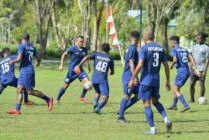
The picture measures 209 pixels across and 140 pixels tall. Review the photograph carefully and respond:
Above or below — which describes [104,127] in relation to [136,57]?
below

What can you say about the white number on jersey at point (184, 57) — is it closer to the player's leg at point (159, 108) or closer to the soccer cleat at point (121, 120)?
the soccer cleat at point (121, 120)

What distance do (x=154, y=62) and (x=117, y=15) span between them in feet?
183

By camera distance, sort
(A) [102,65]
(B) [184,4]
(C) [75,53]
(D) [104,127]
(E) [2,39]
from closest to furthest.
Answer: (D) [104,127] < (A) [102,65] < (C) [75,53] < (B) [184,4] < (E) [2,39]

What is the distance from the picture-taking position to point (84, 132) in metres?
12.4

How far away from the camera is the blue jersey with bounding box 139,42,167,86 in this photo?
1203cm

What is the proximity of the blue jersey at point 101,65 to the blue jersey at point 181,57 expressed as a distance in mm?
1882

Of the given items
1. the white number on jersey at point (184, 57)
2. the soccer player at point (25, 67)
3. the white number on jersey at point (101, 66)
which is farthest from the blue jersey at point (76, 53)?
the white number on jersey at point (184, 57)

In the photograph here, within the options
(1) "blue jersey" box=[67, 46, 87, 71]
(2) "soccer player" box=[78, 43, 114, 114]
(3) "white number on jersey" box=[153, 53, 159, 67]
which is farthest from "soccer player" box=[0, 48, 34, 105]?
(3) "white number on jersey" box=[153, 53, 159, 67]

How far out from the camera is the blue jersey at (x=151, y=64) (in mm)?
12031

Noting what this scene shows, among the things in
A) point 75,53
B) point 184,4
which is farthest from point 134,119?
point 184,4

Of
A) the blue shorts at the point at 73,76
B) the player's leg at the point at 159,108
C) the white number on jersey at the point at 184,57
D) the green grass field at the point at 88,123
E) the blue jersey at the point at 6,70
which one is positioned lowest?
the green grass field at the point at 88,123

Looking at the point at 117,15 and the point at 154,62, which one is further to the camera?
the point at 117,15

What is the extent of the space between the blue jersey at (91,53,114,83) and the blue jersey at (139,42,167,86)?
132 inches

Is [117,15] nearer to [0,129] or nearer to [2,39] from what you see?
[0,129]
